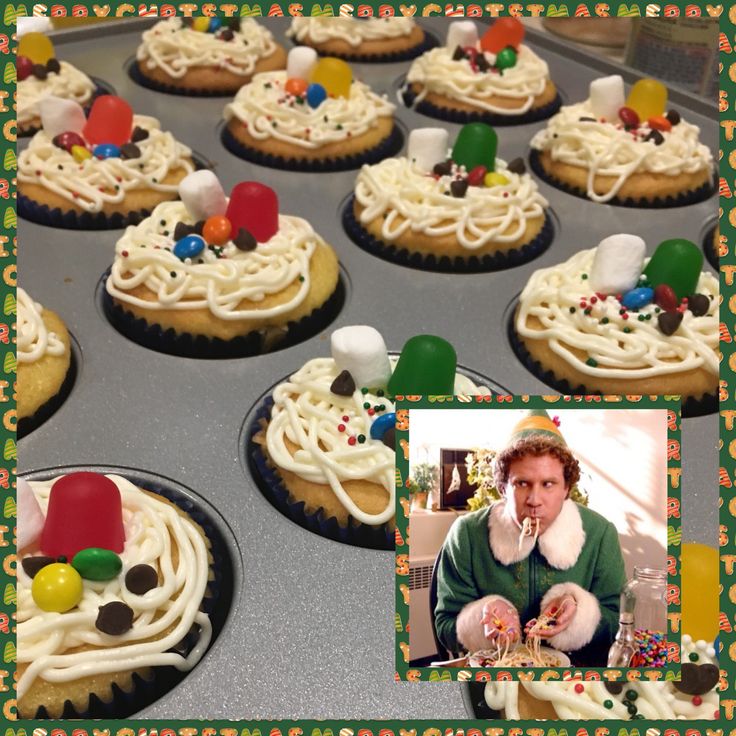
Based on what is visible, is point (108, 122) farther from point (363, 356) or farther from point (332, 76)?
point (363, 356)

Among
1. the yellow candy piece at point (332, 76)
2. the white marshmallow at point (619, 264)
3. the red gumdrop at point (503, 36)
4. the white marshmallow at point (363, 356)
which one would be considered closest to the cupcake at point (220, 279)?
the white marshmallow at point (363, 356)

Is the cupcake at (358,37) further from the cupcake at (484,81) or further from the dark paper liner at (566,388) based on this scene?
the dark paper liner at (566,388)

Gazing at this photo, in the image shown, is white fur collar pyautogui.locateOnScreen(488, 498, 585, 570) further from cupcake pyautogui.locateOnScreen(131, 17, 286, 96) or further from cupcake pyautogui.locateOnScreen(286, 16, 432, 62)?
cupcake pyautogui.locateOnScreen(286, 16, 432, 62)

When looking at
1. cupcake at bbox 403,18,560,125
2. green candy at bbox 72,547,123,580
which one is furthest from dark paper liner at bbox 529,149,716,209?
green candy at bbox 72,547,123,580

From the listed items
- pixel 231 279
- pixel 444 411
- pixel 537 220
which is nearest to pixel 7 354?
pixel 444 411

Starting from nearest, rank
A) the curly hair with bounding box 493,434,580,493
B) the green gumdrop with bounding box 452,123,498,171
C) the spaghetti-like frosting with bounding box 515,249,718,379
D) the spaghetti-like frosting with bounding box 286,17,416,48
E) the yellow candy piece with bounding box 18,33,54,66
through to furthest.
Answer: the curly hair with bounding box 493,434,580,493
the spaghetti-like frosting with bounding box 515,249,718,379
the green gumdrop with bounding box 452,123,498,171
the yellow candy piece with bounding box 18,33,54,66
the spaghetti-like frosting with bounding box 286,17,416,48

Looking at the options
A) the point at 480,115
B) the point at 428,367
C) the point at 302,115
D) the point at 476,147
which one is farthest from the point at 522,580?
the point at 480,115
